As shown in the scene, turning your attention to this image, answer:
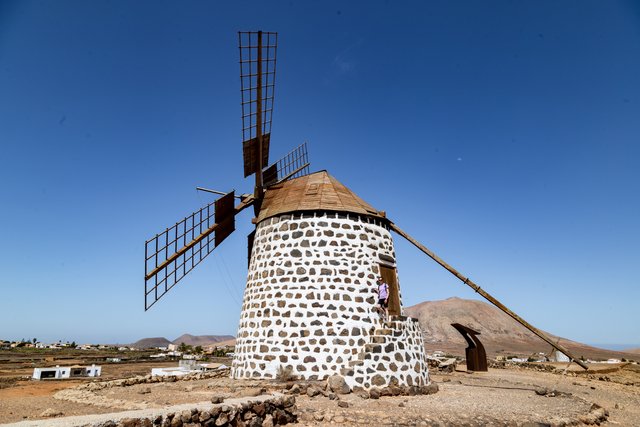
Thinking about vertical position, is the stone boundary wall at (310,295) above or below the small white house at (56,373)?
above

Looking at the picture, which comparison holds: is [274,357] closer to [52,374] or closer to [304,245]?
[304,245]

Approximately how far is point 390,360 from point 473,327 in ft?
238

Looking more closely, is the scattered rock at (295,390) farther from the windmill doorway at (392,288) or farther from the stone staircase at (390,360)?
the windmill doorway at (392,288)

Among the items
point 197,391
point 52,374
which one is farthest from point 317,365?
point 52,374

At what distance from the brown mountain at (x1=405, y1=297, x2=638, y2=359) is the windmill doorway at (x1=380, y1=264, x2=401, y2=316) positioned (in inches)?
2351

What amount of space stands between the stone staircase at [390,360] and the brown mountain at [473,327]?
6017 centimetres

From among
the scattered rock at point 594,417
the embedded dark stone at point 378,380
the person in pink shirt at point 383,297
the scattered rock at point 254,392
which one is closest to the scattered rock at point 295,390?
the scattered rock at point 254,392

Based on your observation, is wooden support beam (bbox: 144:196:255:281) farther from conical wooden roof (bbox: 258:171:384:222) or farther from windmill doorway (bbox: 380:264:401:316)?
windmill doorway (bbox: 380:264:401:316)

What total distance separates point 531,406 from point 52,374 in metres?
28.1

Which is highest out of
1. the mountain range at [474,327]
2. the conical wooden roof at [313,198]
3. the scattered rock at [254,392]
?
the conical wooden roof at [313,198]

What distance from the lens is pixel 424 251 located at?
44.5ft

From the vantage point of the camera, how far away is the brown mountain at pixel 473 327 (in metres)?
68.9

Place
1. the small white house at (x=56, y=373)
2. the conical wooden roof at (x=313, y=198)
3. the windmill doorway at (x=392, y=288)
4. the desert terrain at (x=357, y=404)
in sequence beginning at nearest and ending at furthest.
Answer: the desert terrain at (x=357, y=404), the windmill doorway at (x=392, y=288), the conical wooden roof at (x=313, y=198), the small white house at (x=56, y=373)

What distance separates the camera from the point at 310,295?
37.0ft
